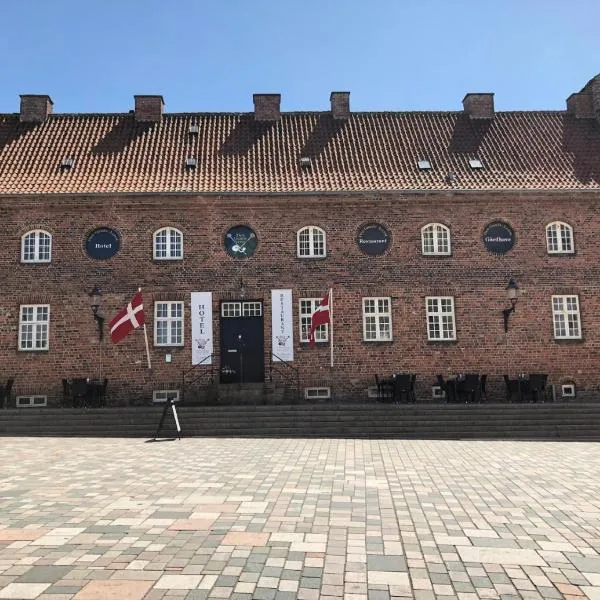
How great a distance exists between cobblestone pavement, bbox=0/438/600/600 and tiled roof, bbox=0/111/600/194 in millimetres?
11757

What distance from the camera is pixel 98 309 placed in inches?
760

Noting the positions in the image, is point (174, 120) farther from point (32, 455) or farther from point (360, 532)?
point (360, 532)

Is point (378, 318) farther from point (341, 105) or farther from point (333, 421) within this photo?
point (341, 105)

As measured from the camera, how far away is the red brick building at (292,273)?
19375mm

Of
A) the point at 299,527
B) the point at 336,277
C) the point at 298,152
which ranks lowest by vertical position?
the point at 299,527

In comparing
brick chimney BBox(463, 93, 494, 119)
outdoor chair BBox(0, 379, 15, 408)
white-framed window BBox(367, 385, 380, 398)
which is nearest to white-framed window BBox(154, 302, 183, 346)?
outdoor chair BBox(0, 379, 15, 408)

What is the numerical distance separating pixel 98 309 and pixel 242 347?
4.65 metres

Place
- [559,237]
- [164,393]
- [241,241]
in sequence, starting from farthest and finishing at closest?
[559,237] → [241,241] → [164,393]

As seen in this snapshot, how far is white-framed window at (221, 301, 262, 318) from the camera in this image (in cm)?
1984

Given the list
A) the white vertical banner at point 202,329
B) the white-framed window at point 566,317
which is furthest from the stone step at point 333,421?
the white-framed window at point 566,317

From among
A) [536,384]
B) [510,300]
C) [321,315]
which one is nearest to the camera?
[536,384]

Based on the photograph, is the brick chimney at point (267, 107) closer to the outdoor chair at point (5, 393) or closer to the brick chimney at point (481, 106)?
the brick chimney at point (481, 106)

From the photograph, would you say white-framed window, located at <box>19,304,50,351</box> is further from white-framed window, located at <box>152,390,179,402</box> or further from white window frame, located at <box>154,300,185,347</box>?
white-framed window, located at <box>152,390,179,402</box>

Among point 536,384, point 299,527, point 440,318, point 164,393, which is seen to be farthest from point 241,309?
point 299,527
